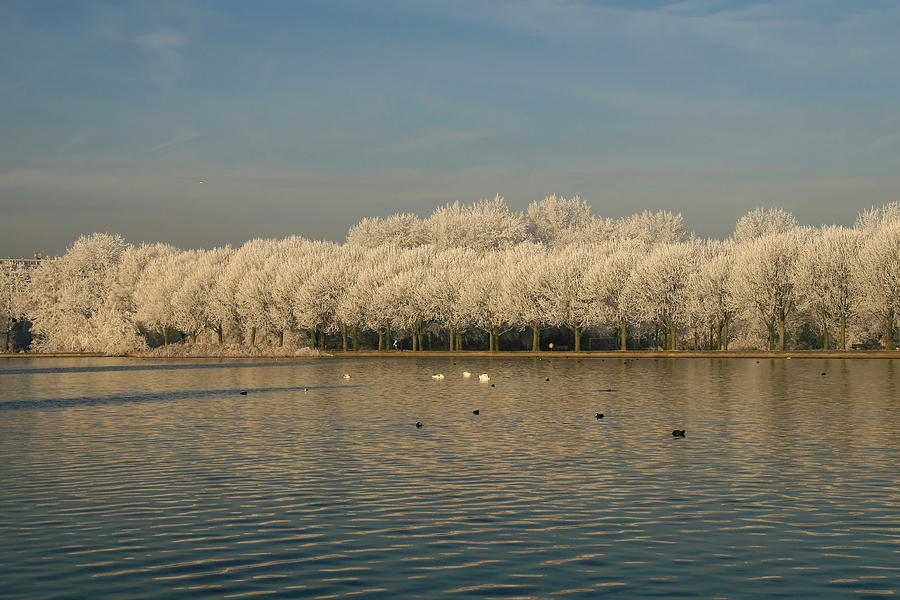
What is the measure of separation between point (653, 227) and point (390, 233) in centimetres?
4841

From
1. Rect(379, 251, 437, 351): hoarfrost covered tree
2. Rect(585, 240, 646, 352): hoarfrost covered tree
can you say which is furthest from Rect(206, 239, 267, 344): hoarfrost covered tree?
Rect(585, 240, 646, 352): hoarfrost covered tree

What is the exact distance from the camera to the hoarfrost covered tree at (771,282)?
116 m

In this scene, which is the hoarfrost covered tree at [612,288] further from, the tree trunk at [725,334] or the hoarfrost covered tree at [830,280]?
the hoarfrost covered tree at [830,280]

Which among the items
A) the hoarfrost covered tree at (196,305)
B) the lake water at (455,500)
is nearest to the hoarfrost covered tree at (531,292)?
the hoarfrost covered tree at (196,305)

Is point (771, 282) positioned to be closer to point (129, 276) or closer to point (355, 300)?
point (355, 300)

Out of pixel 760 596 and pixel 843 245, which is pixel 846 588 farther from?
pixel 843 245

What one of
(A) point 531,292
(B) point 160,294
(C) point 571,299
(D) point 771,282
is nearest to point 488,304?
(A) point 531,292

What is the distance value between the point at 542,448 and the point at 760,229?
13802 centimetres

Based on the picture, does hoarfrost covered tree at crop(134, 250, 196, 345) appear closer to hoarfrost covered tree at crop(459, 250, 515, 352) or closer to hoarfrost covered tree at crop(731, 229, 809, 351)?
hoarfrost covered tree at crop(459, 250, 515, 352)

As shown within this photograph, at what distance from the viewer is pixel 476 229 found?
178m

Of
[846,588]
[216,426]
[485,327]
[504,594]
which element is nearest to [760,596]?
[846,588]

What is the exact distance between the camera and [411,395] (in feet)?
192

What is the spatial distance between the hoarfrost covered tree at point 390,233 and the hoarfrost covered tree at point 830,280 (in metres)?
81.3

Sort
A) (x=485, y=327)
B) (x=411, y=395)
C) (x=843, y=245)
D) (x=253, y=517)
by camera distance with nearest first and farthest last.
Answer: (x=253, y=517) → (x=411, y=395) → (x=843, y=245) → (x=485, y=327)
